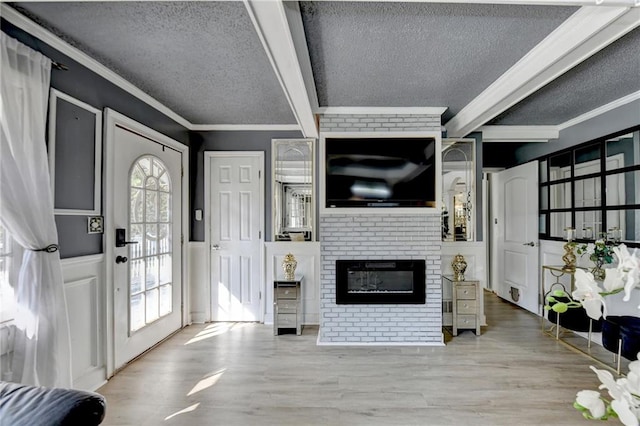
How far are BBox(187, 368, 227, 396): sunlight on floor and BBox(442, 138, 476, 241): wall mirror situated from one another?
9.45 feet

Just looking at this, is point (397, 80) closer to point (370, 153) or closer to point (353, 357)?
point (370, 153)

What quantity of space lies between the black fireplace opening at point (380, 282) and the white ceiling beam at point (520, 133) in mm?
1983

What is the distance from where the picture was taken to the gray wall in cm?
199

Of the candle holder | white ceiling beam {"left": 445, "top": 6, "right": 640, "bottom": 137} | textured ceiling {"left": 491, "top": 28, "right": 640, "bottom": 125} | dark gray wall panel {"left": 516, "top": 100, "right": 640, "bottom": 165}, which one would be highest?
textured ceiling {"left": 491, "top": 28, "right": 640, "bottom": 125}

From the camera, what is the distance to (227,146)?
3984 millimetres

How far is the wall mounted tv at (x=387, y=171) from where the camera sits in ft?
10.6

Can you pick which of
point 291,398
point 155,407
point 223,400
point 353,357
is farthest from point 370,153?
point 155,407

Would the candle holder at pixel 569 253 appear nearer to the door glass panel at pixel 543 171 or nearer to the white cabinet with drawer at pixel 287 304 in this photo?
the door glass panel at pixel 543 171

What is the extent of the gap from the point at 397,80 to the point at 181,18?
161 centimetres

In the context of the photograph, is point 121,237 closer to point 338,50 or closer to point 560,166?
point 338,50

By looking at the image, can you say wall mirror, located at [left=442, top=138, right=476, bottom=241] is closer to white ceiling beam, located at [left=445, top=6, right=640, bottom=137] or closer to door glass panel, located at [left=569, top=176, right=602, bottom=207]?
white ceiling beam, located at [left=445, top=6, right=640, bottom=137]

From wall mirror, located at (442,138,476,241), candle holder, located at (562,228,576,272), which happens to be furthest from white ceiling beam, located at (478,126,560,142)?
candle holder, located at (562,228,576,272)

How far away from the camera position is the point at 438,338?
320 centimetres

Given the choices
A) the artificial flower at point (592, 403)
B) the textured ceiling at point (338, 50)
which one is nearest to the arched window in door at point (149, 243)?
the textured ceiling at point (338, 50)
